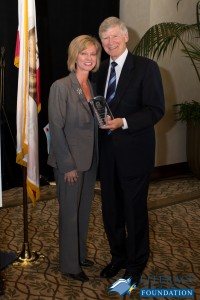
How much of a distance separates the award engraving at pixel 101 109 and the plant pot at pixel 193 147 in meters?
3.47

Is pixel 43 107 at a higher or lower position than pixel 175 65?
lower

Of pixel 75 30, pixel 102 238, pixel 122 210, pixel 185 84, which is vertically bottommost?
pixel 102 238

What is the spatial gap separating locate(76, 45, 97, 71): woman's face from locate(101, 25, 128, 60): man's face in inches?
3.6

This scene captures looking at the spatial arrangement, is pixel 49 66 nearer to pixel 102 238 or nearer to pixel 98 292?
pixel 102 238

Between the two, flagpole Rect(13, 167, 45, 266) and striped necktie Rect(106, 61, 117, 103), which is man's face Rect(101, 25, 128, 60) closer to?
striped necktie Rect(106, 61, 117, 103)

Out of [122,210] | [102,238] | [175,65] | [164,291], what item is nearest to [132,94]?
[122,210]

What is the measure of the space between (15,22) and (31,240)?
105 inches

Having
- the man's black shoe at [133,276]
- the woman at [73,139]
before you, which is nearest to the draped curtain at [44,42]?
the woman at [73,139]

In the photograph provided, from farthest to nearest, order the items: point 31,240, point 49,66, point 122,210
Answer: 1. point 49,66
2. point 31,240
3. point 122,210

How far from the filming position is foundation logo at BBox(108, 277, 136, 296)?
2817 mm

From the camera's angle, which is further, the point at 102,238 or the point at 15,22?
the point at 15,22

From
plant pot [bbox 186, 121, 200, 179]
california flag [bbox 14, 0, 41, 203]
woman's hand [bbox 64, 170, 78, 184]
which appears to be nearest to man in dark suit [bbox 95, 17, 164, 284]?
woman's hand [bbox 64, 170, 78, 184]

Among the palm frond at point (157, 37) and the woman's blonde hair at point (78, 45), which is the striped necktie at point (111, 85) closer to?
the woman's blonde hair at point (78, 45)

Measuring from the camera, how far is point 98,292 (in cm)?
282
